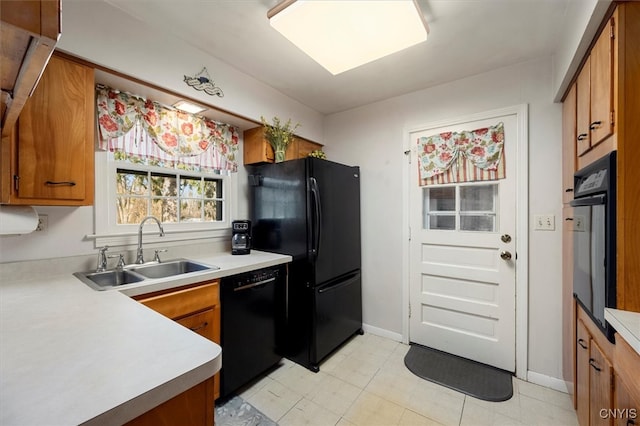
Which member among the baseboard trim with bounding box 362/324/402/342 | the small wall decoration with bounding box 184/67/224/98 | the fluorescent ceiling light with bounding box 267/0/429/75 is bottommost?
the baseboard trim with bounding box 362/324/402/342

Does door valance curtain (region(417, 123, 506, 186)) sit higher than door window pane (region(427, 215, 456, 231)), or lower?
higher

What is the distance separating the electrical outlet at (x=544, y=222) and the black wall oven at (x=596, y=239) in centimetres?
47

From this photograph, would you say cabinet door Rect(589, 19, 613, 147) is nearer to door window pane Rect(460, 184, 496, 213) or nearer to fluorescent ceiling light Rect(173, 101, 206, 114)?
door window pane Rect(460, 184, 496, 213)

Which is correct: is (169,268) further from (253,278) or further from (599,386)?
(599,386)

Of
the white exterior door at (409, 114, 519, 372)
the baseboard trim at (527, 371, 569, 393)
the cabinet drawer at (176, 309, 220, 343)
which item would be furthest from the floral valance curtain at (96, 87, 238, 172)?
the baseboard trim at (527, 371, 569, 393)

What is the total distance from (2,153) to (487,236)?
3000 mm

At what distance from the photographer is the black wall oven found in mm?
1062

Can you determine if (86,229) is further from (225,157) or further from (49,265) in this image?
(225,157)

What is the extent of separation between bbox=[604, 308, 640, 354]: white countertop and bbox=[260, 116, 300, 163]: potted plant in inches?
90.1

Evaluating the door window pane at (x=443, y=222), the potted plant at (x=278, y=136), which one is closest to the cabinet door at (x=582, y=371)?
the door window pane at (x=443, y=222)

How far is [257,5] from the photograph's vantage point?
151 centimetres

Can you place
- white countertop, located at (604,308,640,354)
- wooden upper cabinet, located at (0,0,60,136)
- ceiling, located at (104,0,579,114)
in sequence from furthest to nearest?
1. ceiling, located at (104,0,579,114)
2. white countertop, located at (604,308,640,354)
3. wooden upper cabinet, located at (0,0,60,136)

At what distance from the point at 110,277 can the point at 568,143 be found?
3082 millimetres

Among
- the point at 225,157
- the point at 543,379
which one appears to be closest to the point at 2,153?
the point at 225,157
